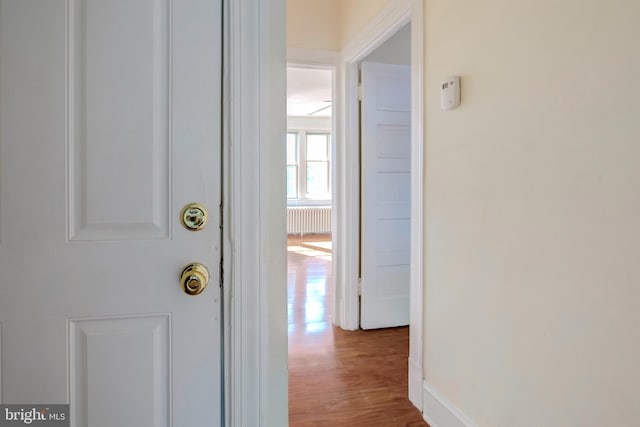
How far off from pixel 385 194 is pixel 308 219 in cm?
546

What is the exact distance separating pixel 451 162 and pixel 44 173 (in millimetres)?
1482

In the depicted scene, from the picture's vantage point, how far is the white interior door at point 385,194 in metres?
3.09

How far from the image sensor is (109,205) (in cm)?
92

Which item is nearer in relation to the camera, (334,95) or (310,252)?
(334,95)

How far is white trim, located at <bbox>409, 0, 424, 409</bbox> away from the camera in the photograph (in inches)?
78.5

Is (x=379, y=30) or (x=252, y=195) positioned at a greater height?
(x=379, y=30)

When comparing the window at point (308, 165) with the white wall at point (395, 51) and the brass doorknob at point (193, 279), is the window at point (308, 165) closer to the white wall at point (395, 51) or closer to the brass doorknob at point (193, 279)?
the white wall at point (395, 51)

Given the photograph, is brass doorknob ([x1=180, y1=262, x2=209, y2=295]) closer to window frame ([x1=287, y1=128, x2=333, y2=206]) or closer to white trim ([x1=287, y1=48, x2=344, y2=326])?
white trim ([x1=287, y1=48, x2=344, y2=326])

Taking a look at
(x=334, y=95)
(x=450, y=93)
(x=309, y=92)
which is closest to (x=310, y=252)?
(x=309, y=92)

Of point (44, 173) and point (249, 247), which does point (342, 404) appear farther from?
point (44, 173)

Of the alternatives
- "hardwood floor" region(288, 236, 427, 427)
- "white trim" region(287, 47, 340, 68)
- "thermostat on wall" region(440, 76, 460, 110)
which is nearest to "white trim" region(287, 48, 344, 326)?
"white trim" region(287, 47, 340, 68)

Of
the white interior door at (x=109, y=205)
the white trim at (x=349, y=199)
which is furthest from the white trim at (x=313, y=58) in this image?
the white interior door at (x=109, y=205)

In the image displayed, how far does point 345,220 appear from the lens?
3.11m

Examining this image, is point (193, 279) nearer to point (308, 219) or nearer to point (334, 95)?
point (334, 95)
